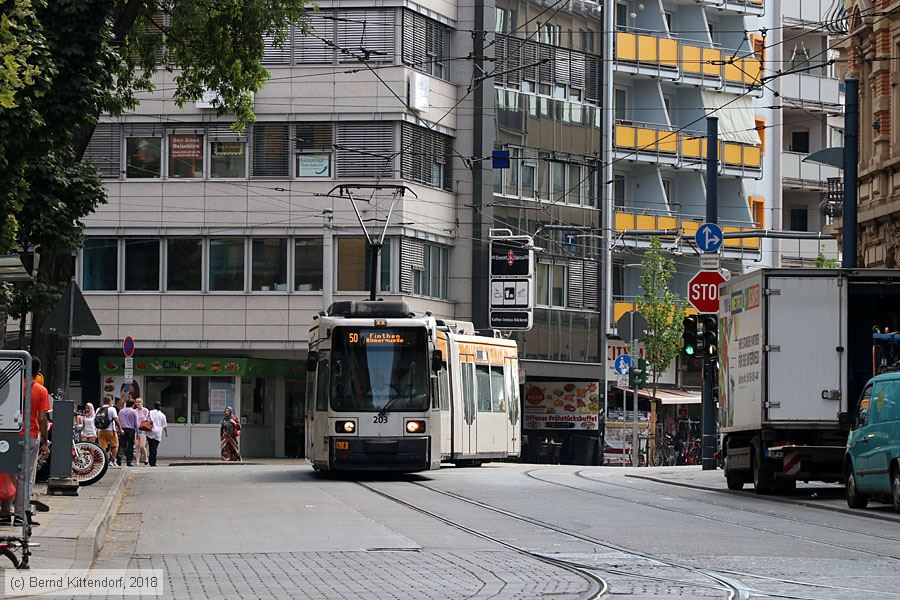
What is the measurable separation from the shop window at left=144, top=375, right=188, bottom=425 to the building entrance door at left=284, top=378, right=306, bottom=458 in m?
3.36

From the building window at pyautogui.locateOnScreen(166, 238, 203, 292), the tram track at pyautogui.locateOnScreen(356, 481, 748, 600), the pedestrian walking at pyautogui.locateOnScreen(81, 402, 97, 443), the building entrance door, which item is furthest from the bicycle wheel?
the building entrance door

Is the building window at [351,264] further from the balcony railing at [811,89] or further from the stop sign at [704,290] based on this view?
the balcony railing at [811,89]

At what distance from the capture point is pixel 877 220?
40156mm

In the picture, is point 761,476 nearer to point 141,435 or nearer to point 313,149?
point 141,435

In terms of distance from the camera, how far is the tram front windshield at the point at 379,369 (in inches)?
1184

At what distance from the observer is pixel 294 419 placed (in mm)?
54594

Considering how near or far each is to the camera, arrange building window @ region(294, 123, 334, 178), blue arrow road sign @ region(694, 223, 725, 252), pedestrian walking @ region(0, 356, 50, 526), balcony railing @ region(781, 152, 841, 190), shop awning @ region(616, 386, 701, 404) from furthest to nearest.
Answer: balcony railing @ region(781, 152, 841, 190) → shop awning @ region(616, 386, 701, 404) → building window @ region(294, 123, 334, 178) → blue arrow road sign @ region(694, 223, 725, 252) → pedestrian walking @ region(0, 356, 50, 526)

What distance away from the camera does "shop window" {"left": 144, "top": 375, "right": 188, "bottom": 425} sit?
52656 mm

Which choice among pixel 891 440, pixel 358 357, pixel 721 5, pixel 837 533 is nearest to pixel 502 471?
pixel 358 357

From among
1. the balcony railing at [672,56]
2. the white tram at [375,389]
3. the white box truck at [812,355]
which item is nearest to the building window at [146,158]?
the balcony railing at [672,56]

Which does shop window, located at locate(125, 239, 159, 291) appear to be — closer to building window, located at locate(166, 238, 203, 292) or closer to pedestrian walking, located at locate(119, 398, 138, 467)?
building window, located at locate(166, 238, 203, 292)

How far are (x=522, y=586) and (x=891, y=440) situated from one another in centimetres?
1084

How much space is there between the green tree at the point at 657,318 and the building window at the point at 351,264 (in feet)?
36.0

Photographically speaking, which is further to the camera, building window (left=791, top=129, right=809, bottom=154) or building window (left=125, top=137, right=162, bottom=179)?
building window (left=791, top=129, right=809, bottom=154)
